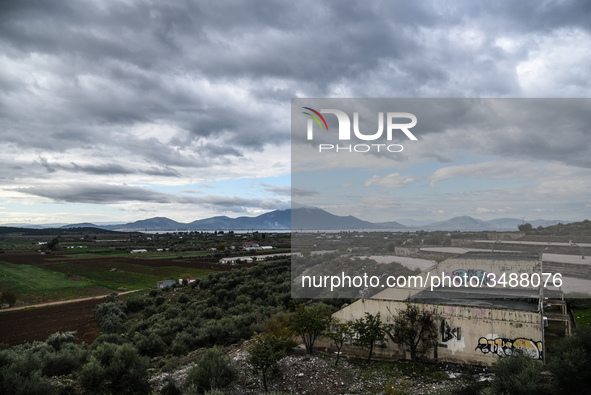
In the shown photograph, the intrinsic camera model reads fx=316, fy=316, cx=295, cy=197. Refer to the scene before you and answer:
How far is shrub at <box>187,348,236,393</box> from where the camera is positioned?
11.4 meters

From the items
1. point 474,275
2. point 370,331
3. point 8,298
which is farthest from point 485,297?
point 8,298

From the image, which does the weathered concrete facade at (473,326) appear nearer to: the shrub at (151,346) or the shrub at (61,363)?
the shrub at (151,346)

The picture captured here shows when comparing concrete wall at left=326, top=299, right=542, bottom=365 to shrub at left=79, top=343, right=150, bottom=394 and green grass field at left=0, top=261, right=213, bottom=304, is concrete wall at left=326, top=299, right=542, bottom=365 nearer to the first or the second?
shrub at left=79, top=343, right=150, bottom=394

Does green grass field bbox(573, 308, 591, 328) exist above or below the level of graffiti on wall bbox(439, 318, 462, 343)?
below

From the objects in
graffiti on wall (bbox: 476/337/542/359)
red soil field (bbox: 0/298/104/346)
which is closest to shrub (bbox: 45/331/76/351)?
red soil field (bbox: 0/298/104/346)

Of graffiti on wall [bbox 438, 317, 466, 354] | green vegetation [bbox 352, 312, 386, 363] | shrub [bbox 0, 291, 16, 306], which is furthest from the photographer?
shrub [bbox 0, 291, 16, 306]

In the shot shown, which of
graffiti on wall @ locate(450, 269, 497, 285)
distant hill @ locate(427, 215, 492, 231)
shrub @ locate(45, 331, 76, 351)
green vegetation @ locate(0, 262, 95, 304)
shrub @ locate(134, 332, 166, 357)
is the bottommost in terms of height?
green vegetation @ locate(0, 262, 95, 304)

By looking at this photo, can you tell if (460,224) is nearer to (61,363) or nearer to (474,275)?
(474,275)

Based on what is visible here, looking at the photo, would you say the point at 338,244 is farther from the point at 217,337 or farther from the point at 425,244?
the point at 217,337

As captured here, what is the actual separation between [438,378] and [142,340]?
16.5 m

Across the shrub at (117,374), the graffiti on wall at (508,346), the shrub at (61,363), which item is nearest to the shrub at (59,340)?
the shrub at (61,363)

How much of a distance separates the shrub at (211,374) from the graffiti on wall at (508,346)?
10.1 m

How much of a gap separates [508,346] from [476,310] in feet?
5.29

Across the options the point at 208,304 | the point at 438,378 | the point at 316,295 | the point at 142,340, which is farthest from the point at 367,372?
the point at 208,304
